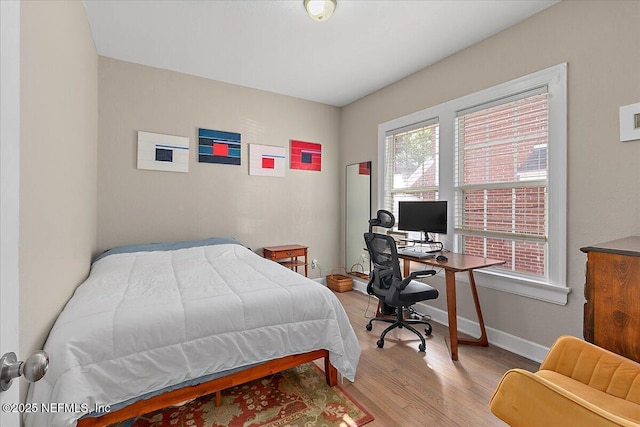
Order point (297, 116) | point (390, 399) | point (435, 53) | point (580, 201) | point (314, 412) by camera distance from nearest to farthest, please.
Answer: point (314, 412), point (390, 399), point (580, 201), point (435, 53), point (297, 116)

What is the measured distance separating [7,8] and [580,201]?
2.97 metres

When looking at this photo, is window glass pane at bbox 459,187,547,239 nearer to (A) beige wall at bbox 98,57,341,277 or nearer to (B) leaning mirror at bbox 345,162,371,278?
(B) leaning mirror at bbox 345,162,371,278

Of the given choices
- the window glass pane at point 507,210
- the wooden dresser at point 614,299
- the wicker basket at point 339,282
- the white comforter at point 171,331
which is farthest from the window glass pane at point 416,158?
the white comforter at point 171,331

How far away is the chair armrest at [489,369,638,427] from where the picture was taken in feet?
2.93

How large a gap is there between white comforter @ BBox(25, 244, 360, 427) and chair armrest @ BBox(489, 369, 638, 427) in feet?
3.32

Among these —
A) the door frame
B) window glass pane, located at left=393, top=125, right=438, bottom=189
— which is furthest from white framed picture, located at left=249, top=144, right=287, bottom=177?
the door frame

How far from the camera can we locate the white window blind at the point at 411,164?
3.28m

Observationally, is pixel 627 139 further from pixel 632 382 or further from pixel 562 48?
pixel 632 382

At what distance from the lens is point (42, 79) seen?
4.59ft

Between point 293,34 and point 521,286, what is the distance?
2956 millimetres

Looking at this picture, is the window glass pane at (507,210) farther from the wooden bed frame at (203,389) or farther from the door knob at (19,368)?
the door knob at (19,368)

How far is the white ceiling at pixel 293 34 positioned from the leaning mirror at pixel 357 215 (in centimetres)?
129

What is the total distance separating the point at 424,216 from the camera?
3.06 m

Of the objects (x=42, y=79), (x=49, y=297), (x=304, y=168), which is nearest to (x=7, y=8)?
(x=42, y=79)
